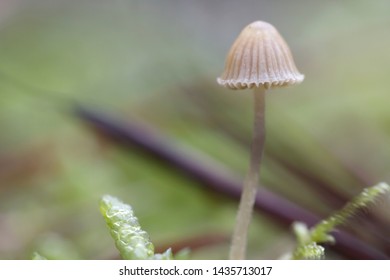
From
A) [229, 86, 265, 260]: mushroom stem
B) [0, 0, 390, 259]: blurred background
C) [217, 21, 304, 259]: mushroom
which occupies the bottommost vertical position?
[229, 86, 265, 260]: mushroom stem

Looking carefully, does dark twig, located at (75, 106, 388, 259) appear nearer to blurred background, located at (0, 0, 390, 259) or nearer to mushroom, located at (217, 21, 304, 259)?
blurred background, located at (0, 0, 390, 259)

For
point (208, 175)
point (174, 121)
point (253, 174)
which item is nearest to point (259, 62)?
point (253, 174)

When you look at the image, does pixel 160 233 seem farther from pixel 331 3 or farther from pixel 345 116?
pixel 331 3

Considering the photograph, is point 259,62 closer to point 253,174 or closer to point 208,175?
point 253,174

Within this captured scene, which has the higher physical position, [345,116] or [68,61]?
[68,61]

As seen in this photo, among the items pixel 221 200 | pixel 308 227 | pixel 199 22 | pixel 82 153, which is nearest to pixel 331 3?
pixel 199 22

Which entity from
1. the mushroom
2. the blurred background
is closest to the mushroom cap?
the mushroom
